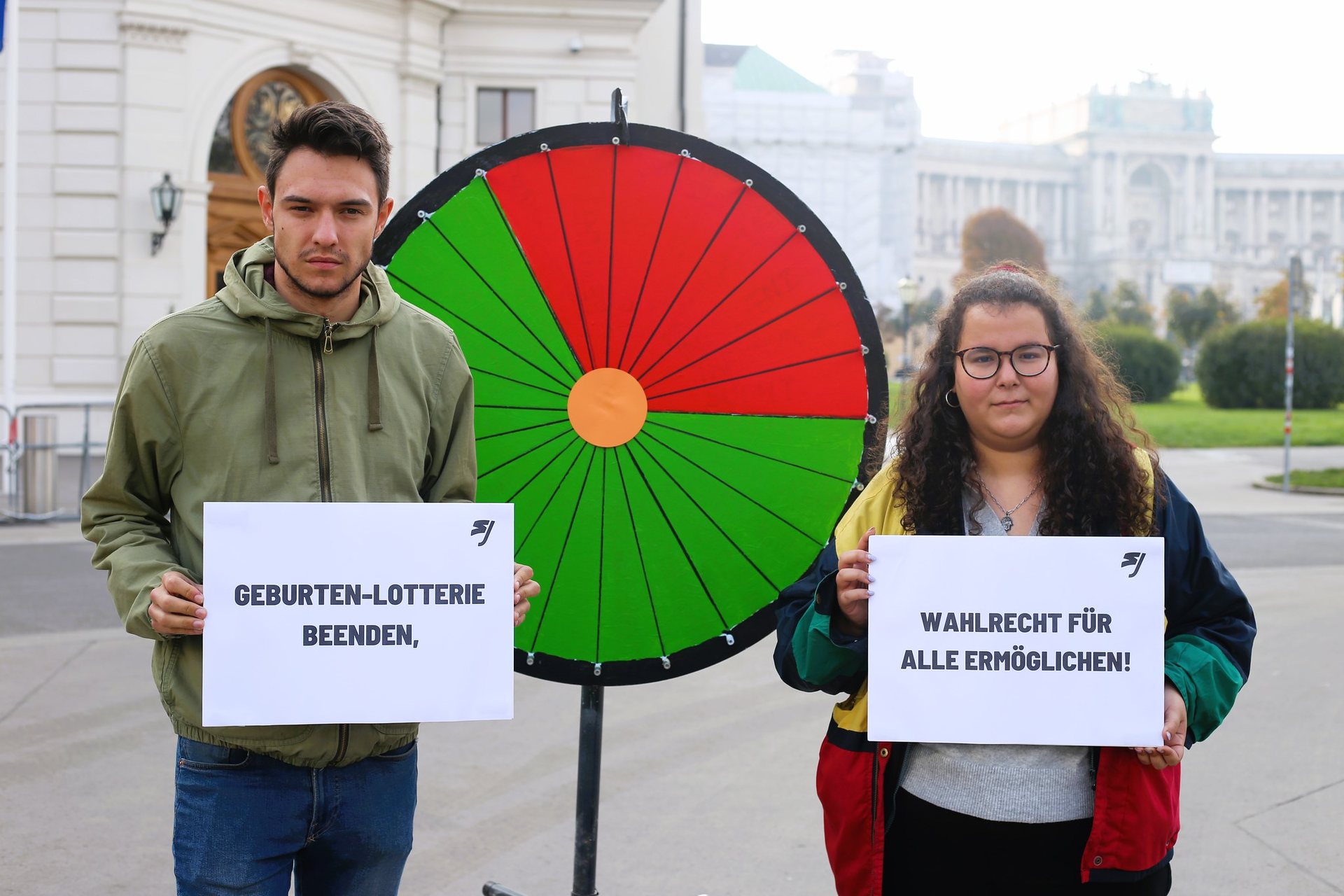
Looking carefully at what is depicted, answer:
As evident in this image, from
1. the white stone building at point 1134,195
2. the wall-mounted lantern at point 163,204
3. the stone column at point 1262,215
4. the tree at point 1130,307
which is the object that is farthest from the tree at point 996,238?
the wall-mounted lantern at point 163,204

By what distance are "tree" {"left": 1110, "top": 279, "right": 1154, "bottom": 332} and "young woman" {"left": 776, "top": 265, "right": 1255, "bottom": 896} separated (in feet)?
196

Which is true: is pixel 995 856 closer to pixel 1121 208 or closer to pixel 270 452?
pixel 270 452

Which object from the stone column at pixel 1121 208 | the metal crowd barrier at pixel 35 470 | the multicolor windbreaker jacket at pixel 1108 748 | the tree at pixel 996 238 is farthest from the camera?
the stone column at pixel 1121 208

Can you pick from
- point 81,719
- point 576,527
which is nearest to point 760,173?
point 576,527

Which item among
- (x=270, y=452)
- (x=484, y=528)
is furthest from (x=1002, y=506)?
(x=270, y=452)

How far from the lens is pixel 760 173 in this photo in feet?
8.57

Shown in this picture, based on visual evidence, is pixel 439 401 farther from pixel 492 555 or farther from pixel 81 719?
pixel 81 719

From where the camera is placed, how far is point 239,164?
15.8m

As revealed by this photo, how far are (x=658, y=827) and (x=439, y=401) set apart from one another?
2.38m

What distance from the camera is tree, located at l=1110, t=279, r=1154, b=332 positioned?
61938mm

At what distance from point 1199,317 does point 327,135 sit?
192 ft

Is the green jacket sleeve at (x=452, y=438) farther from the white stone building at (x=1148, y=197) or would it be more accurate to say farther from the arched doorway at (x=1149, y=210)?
the arched doorway at (x=1149, y=210)

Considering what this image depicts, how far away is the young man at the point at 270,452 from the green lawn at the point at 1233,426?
1825 cm

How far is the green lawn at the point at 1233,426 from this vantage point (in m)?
24.1
